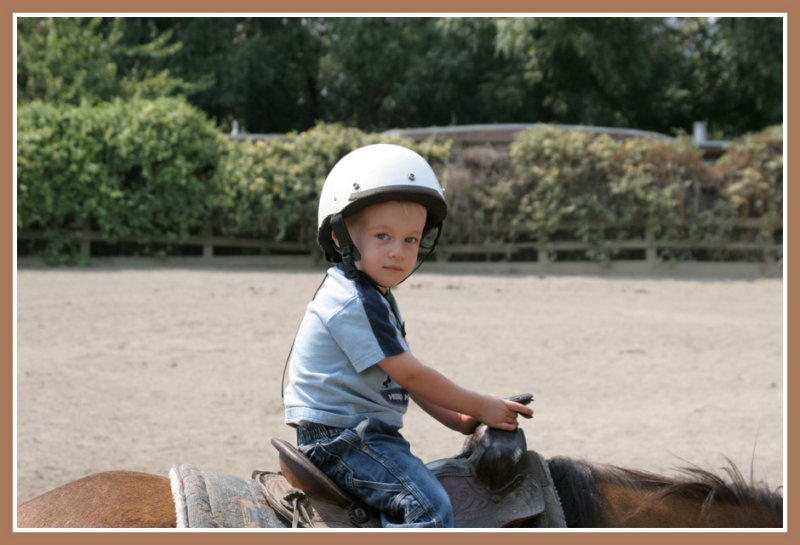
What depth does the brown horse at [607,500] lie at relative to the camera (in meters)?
2.38

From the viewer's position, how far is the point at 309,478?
92.5 inches

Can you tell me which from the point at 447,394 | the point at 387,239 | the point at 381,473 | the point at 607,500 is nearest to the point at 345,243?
the point at 387,239

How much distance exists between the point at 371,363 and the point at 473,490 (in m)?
0.51

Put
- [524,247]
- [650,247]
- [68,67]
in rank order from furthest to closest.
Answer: [68,67] < [524,247] < [650,247]

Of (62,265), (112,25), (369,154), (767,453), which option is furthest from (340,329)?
(112,25)

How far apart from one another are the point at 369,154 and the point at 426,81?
24278 millimetres

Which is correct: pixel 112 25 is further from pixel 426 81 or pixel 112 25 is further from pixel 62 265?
pixel 62 265

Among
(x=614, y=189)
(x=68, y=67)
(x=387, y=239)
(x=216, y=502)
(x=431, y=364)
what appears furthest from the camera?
(x=68, y=67)

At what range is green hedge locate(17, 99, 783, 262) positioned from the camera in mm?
15062

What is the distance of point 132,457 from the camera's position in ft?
18.6

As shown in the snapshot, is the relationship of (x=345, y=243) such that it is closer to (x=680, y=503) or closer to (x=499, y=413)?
(x=499, y=413)

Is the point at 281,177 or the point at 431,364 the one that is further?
the point at 281,177

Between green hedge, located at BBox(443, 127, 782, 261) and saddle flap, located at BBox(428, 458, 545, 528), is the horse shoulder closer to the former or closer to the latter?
saddle flap, located at BBox(428, 458, 545, 528)

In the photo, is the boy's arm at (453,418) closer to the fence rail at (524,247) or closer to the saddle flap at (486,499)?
the saddle flap at (486,499)
